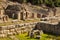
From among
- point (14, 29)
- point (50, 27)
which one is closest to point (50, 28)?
point (50, 27)

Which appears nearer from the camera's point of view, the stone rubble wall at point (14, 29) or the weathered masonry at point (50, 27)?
the stone rubble wall at point (14, 29)

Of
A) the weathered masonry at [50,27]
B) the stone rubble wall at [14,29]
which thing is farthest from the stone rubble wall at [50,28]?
the stone rubble wall at [14,29]

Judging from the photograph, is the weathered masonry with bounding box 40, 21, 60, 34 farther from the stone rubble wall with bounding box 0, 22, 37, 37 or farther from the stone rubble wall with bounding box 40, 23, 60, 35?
the stone rubble wall with bounding box 0, 22, 37, 37

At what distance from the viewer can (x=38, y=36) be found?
85.7 ft

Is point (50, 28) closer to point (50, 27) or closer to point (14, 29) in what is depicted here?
point (50, 27)

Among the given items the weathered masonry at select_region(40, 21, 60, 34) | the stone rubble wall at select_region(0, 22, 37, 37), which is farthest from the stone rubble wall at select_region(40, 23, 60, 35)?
the stone rubble wall at select_region(0, 22, 37, 37)

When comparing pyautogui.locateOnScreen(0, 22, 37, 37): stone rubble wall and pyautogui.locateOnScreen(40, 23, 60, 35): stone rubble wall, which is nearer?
pyautogui.locateOnScreen(0, 22, 37, 37): stone rubble wall

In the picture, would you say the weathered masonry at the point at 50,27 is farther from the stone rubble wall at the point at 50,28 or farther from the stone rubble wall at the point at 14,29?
the stone rubble wall at the point at 14,29

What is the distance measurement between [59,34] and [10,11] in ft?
49.9

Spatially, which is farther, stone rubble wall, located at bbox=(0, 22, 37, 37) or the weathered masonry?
the weathered masonry

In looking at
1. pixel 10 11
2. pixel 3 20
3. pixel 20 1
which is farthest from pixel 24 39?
pixel 20 1

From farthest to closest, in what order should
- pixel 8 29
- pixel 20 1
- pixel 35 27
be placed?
pixel 20 1 → pixel 35 27 → pixel 8 29

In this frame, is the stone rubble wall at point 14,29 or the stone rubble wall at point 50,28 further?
the stone rubble wall at point 50,28

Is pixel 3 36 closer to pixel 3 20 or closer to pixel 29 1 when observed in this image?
pixel 3 20
